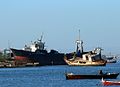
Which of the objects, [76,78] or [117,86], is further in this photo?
[76,78]

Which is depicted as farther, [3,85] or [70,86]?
[3,85]

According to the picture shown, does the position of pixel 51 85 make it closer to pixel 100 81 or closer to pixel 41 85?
pixel 41 85

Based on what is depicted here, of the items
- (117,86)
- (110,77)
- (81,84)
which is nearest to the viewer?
(117,86)

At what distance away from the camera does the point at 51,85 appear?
99.2m

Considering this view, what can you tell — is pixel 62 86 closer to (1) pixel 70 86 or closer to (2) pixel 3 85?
(1) pixel 70 86

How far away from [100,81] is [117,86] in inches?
407

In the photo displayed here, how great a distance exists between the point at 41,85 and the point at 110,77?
46.5ft

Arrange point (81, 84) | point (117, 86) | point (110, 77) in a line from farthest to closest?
point (110, 77) < point (81, 84) < point (117, 86)

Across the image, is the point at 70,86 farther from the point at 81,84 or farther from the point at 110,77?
the point at 110,77

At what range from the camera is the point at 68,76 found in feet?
370

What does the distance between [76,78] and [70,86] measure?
15120 mm

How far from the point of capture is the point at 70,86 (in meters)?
95.6

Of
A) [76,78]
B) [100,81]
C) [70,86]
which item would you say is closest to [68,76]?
[76,78]

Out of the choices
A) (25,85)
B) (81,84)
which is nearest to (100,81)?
(81,84)
